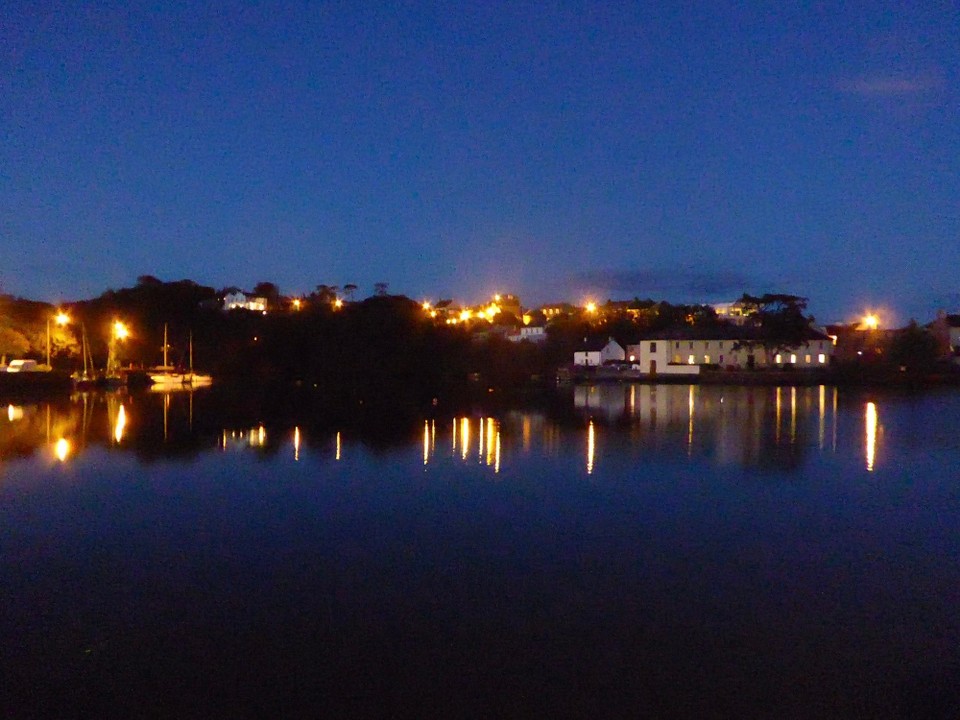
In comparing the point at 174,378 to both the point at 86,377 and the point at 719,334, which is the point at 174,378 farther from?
the point at 719,334

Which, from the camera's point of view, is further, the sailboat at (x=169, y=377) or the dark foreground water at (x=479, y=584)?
the sailboat at (x=169, y=377)

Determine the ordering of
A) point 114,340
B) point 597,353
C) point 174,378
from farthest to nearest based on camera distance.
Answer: point 597,353 → point 114,340 → point 174,378

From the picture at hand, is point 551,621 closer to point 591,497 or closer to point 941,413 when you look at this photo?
point 591,497

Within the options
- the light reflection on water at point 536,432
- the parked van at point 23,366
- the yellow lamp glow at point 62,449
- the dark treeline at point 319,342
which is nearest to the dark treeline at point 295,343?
the dark treeline at point 319,342

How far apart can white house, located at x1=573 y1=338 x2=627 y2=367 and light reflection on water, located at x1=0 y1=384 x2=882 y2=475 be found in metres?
34.3

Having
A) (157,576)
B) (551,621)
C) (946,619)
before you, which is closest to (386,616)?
(551,621)

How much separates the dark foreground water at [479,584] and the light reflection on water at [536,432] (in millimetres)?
642

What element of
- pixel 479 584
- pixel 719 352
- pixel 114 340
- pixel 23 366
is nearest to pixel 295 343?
pixel 114 340

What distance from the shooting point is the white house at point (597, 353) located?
219 feet

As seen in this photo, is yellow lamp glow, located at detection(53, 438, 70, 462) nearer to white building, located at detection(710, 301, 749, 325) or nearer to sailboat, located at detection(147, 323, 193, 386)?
sailboat, located at detection(147, 323, 193, 386)

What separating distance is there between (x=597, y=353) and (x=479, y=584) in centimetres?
6006

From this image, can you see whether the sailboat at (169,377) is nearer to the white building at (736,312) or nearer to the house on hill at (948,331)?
the white building at (736,312)

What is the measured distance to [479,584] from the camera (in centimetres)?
779

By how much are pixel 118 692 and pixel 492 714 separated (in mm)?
2467
